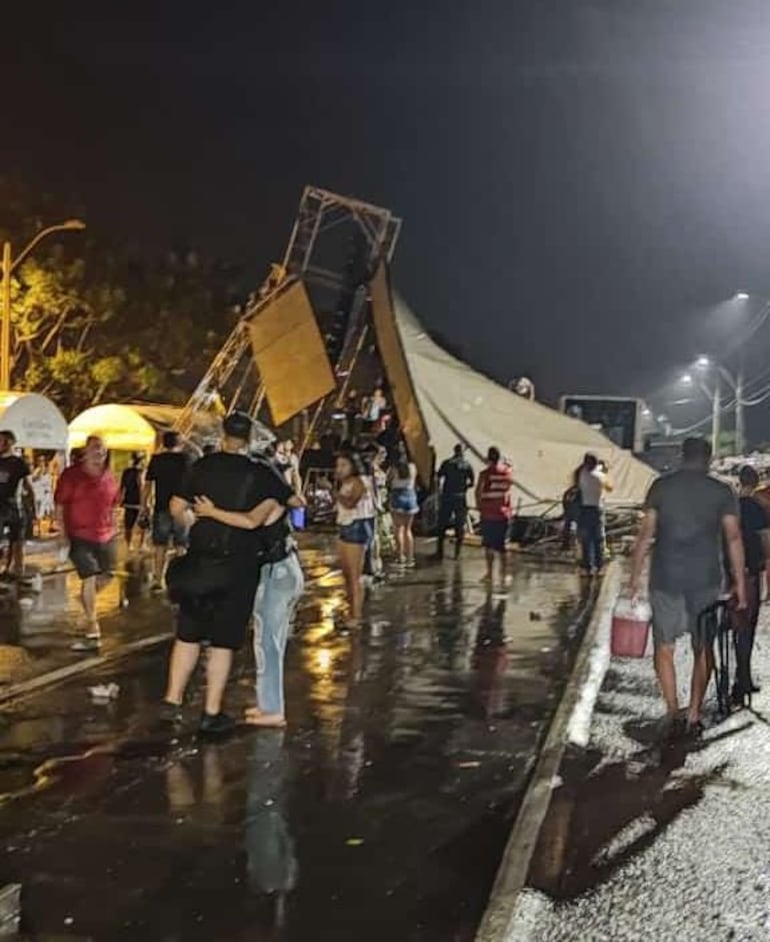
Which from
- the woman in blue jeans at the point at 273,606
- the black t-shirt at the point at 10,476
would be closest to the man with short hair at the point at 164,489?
the black t-shirt at the point at 10,476

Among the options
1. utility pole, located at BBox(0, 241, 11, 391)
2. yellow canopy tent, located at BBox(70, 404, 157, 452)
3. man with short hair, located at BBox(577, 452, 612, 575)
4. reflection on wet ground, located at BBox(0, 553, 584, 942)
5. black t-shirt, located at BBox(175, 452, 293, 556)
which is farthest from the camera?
yellow canopy tent, located at BBox(70, 404, 157, 452)

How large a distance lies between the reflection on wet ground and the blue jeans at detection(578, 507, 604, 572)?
7581 mm

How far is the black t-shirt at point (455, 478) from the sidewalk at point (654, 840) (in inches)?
482

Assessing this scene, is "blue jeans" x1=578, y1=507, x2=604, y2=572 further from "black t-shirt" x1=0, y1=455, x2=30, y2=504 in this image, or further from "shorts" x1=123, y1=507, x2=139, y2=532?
"black t-shirt" x1=0, y1=455, x2=30, y2=504

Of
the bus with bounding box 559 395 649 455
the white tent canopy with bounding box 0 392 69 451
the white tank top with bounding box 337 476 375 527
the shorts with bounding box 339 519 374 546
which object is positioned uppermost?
the bus with bounding box 559 395 649 455

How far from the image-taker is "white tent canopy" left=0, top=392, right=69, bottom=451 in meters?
20.6

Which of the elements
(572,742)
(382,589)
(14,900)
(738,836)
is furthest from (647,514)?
(382,589)

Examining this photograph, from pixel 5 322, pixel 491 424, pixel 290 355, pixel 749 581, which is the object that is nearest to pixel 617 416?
pixel 491 424

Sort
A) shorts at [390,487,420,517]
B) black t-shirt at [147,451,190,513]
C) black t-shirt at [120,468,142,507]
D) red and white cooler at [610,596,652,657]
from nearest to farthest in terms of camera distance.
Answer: red and white cooler at [610,596,652,657], black t-shirt at [147,451,190,513], shorts at [390,487,420,517], black t-shirt at [120,468,142,507]

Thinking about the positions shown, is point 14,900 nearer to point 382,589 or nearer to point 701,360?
point 382,589

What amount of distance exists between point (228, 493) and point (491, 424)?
2062 centimetres

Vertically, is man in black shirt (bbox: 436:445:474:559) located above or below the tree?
below

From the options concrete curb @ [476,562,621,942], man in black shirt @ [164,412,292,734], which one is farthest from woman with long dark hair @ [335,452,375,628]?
man in black shirt @ [164,412,292,734]

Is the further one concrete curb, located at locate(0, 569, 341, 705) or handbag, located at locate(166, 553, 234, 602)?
concrete curb, located at locate(0, 569, 341, 705)
